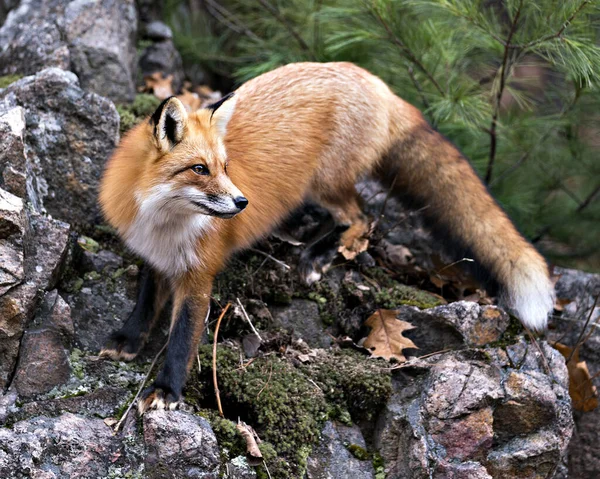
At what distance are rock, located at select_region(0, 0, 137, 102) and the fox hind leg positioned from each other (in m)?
2.33

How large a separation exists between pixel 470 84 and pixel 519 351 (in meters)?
2.69

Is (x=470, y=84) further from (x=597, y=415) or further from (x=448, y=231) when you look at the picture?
(x=597, y=415)

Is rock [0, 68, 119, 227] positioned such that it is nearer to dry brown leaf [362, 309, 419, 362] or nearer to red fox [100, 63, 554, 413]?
red fox [100, 63, 554, 413]

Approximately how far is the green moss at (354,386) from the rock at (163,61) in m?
3.79

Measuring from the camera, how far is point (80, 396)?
→ 11.2 ft

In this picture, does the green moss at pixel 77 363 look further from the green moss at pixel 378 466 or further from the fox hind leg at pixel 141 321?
the green moss at pixel 378 466

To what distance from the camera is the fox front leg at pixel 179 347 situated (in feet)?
11.1

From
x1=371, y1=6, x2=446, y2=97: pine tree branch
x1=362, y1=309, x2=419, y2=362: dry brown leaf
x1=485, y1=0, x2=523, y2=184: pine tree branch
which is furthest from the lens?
x1=371, y1=6, x2=446, y2=97: pine tree branch

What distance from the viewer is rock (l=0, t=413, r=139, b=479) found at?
3.01 m

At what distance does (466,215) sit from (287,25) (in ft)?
9.82

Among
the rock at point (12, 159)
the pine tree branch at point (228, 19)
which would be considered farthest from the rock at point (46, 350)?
the pine tree branch at point (228, 19)

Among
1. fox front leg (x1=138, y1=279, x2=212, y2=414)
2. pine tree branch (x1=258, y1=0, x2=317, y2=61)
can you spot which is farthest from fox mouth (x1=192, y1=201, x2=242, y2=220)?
pine tree branch (x1=258, y1=0, x2=317, y2=61)

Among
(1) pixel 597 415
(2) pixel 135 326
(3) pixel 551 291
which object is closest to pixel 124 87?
(2) pixel 135 326

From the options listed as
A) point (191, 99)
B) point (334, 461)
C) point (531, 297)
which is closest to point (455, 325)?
point (531, 297)
